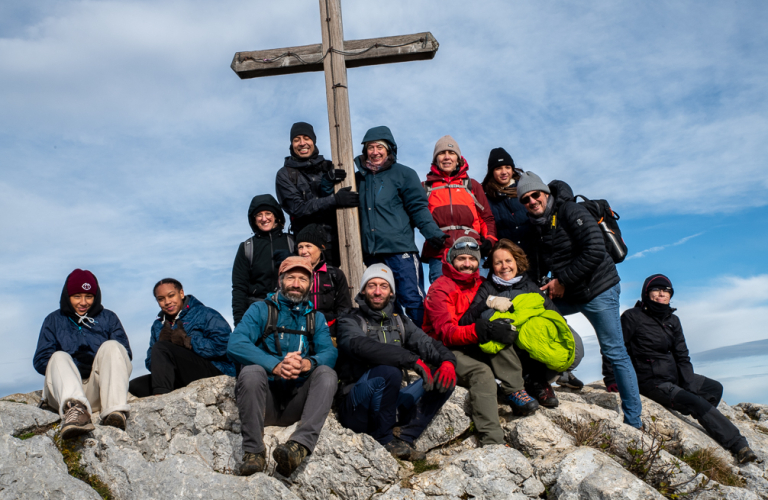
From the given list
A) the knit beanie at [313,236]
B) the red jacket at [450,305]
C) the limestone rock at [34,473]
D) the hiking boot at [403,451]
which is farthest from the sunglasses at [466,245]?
the limestone rock at [34,473]

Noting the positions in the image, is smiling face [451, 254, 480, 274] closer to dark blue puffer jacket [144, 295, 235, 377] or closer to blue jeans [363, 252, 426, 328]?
blue jeans [363, 252, 426, 328]

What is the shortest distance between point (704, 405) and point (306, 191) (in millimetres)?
Result: 5827

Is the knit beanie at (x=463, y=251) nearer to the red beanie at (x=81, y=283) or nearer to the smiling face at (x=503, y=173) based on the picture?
the smiling face at (x=503, y=173)

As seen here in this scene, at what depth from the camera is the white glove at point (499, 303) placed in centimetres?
591

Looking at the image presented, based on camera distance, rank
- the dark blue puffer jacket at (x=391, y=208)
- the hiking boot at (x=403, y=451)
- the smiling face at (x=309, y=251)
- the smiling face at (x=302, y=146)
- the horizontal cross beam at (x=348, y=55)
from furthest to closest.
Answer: the horizontal cross beam at (x=348, y=55), the smiling face at (x=302, y=146), the dark blue puffer jacket at (x=391, y=208), the smiling face at (x=309, y=251), the hiking boot at (x=403, y=451)

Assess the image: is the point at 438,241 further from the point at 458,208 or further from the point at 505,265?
the point at 505,265

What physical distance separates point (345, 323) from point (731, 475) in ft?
15.5

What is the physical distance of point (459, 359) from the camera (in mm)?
5875

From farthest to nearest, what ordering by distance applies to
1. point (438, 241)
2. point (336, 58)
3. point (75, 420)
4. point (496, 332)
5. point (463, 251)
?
point (336, 58), point (438, 241), point (463, 251), point (496, 332), point (75, 420)

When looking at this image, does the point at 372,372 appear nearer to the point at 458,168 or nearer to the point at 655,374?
the point at 458,168

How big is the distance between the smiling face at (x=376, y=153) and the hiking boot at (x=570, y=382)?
420 centimetres

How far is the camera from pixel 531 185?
6836mm

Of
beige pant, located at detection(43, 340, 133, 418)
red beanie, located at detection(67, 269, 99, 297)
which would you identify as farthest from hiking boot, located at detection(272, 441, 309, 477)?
red beanie, located at detection(67, 269, 99, 297)

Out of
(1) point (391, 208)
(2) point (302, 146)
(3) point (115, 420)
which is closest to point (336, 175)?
(2) point (302, 146)
